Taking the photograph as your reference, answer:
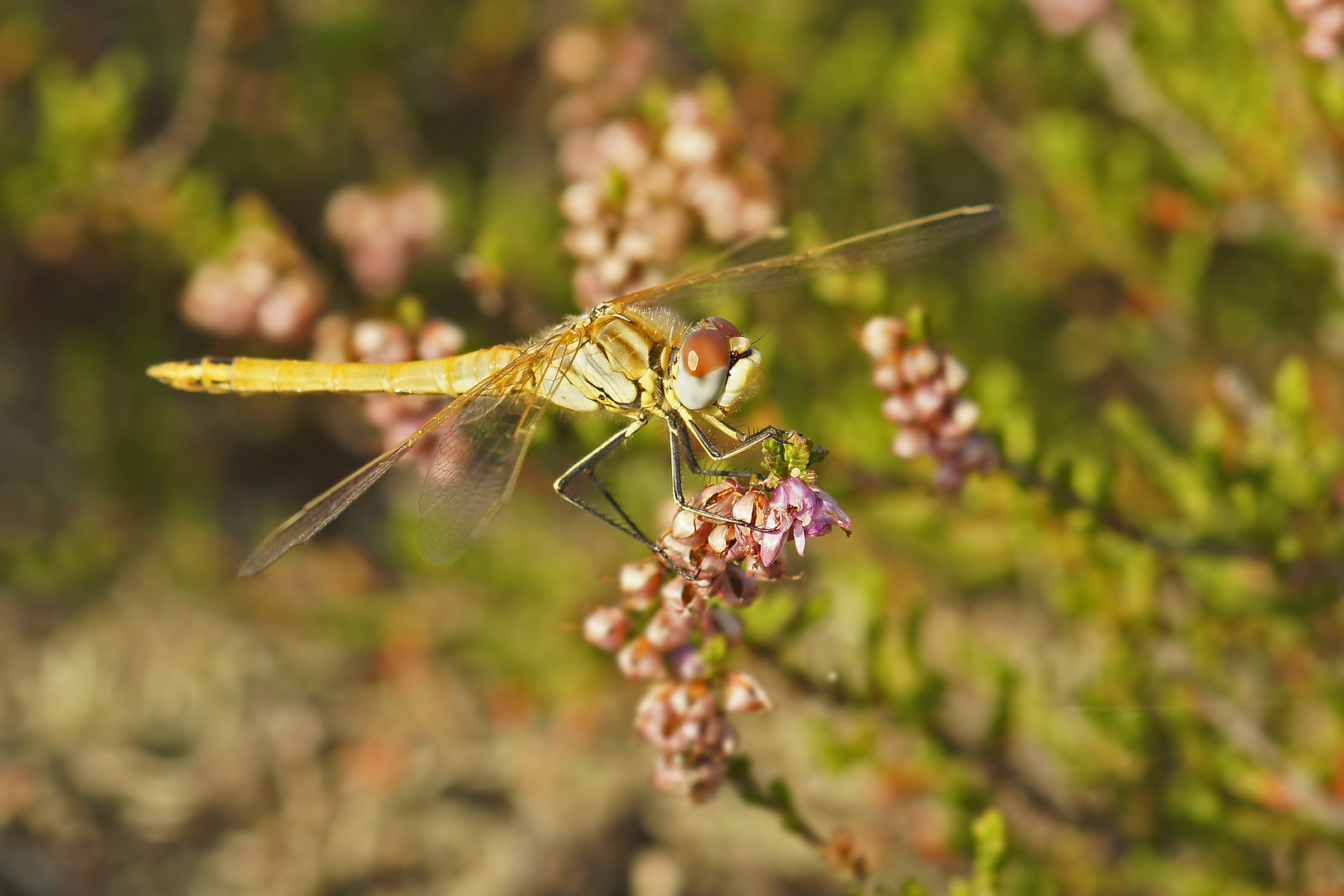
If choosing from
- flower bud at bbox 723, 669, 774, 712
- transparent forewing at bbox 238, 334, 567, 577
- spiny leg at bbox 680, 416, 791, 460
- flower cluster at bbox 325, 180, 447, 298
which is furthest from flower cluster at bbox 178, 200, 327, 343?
flower bud at bbox 723, 669, 774, 712

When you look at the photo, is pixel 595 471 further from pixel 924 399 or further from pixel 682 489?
pixel 924 399

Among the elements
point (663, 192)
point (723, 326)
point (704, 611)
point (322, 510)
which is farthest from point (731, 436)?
point (663, 192)

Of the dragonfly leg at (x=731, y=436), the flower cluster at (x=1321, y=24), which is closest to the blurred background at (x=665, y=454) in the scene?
the flower cluster at (x=1321, y=24)

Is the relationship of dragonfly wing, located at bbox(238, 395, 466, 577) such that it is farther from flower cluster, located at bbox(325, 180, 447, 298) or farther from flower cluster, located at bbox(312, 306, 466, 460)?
flower cluster, located at bbox(325, 180, 447, 298)

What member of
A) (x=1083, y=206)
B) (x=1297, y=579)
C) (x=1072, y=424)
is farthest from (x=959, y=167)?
(x=1297, y=579)

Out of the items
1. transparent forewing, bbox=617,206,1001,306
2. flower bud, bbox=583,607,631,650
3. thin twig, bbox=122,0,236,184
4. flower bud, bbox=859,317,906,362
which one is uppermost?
thin twig, bbox=122,0,236,184

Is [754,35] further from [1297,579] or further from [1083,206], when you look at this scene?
[1297,579]
